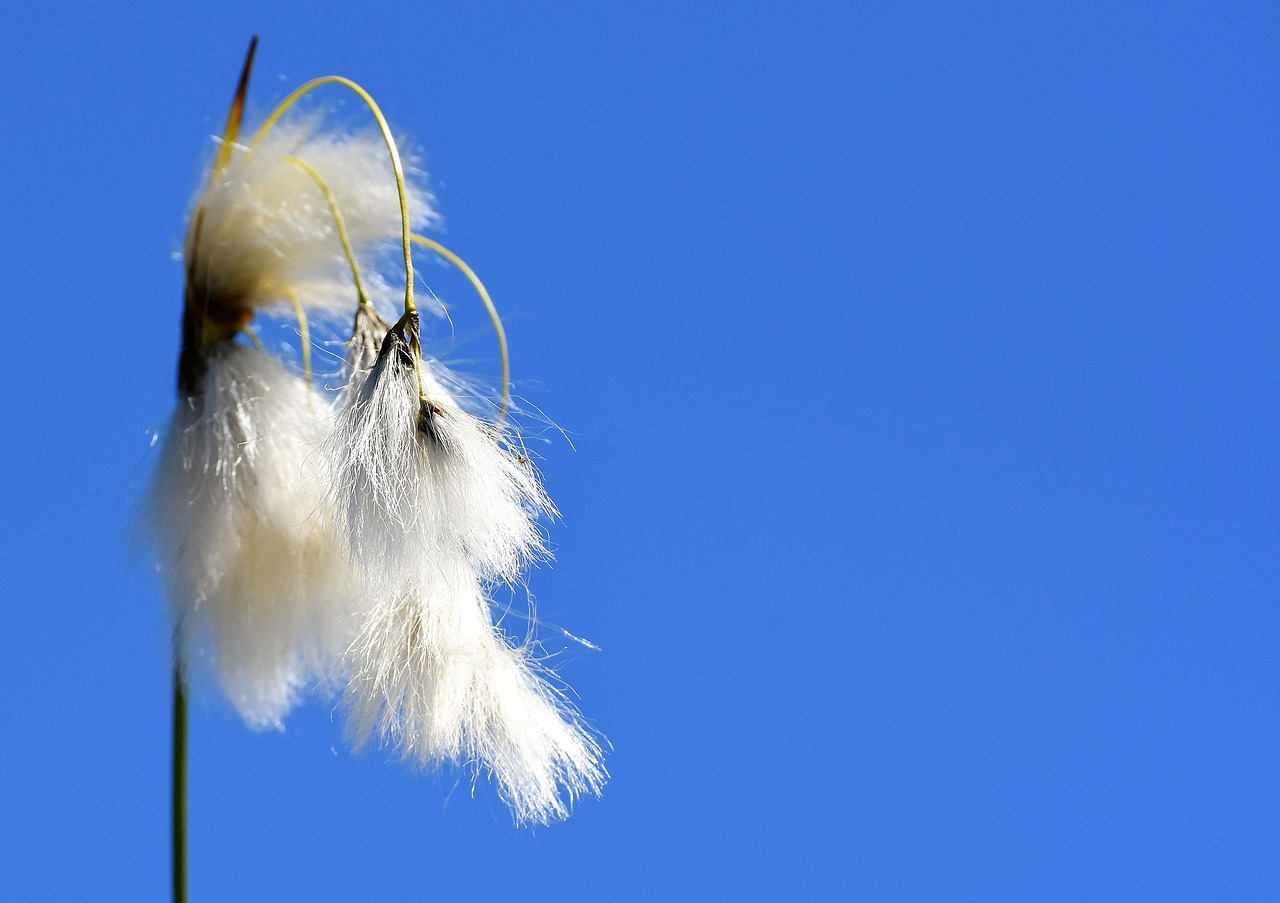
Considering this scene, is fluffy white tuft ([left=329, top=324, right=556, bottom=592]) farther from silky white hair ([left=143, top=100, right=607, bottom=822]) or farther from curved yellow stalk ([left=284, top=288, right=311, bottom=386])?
curved yellow stalk ([left=284, top=288, right=311, bottom=386])

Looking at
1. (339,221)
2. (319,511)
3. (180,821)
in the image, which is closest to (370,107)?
(339,221)

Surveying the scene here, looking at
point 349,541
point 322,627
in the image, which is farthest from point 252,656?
point 349,541

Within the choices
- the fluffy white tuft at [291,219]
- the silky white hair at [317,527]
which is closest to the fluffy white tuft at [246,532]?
the silky white hair at [317,527]

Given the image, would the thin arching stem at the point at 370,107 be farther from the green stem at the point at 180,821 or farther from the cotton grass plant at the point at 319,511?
the green stem at the point at 180,821

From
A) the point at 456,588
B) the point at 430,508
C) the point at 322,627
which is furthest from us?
the point at 322,627

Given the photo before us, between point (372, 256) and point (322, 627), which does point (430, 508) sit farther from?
point (372, 256)

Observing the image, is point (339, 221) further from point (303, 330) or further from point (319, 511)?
point (319, 511)

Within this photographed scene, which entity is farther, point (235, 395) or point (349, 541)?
point (235, 395)
